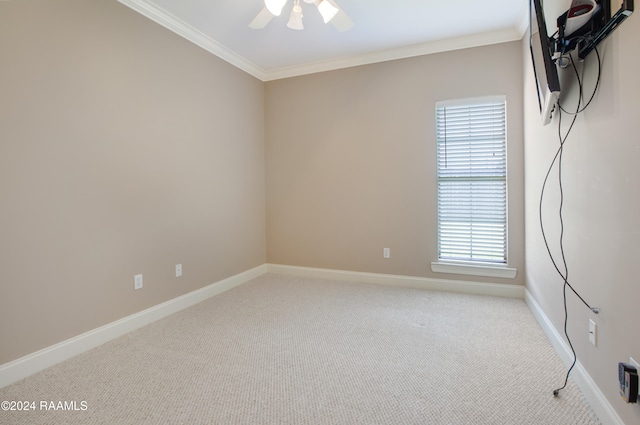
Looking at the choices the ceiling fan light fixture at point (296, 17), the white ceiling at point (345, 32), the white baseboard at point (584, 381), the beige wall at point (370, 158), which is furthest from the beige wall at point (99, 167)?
the white baseboard at point (584, 381)

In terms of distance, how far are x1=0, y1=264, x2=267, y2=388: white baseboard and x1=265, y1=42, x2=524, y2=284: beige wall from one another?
1376mm

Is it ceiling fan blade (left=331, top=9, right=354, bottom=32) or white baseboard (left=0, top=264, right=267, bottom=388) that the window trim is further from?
white baseboard (left=0, top=264, right=267, bottom=388)

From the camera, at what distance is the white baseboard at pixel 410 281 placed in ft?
10.9

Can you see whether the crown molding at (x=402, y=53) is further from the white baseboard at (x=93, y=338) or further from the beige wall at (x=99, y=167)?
the white baseboard at (x=93, y=338)

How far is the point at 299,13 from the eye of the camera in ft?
7.72

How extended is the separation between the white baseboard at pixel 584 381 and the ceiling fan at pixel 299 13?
8.68ft

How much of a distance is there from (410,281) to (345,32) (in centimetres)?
277

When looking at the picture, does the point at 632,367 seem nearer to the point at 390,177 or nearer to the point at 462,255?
the point at 462,255

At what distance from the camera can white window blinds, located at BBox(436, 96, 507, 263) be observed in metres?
3.36

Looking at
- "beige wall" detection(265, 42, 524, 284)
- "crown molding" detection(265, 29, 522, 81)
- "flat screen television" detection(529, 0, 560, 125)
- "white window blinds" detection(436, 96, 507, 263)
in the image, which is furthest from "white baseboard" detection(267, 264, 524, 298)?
"crown molding" detection(265, 29, 522, 81)

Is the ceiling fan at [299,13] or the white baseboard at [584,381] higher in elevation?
the ceiling fan at [299,13]

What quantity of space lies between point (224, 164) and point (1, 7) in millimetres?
2049

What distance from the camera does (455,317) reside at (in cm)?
280

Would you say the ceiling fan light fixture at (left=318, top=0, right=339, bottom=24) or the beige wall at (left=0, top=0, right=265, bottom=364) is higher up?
the ceiling fan light fixture at (left=318, top=0, right=339, bottom=24)
